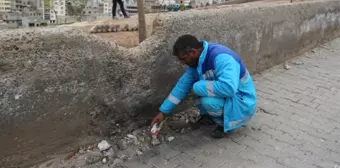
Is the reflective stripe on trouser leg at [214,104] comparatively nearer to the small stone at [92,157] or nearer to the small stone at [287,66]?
the small stone at [92,157]

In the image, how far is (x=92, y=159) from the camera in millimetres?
2414

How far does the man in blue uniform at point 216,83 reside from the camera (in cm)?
236

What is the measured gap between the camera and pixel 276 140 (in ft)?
9.12

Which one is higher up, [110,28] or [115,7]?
[115,7]

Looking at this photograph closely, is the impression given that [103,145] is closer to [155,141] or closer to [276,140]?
[155,141]

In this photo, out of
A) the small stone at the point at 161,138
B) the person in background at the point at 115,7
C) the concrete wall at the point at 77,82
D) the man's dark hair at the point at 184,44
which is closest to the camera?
the concrete wall at the point at 77,82

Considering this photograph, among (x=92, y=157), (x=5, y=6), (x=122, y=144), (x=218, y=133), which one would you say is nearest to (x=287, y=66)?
(x=218, y=133)

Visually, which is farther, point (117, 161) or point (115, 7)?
point (115, 7)

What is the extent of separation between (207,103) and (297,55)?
3.47 m

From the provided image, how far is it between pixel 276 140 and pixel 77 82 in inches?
70.6

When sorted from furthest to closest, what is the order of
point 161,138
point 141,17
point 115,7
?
point 115,7 < point 141,17 < point 161,138

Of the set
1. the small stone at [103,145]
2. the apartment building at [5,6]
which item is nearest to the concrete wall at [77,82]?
the small stone at [103,145]

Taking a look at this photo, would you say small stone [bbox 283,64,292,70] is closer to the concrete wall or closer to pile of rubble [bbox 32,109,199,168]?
the concrete wall

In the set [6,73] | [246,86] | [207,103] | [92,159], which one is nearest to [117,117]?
[92,159]
